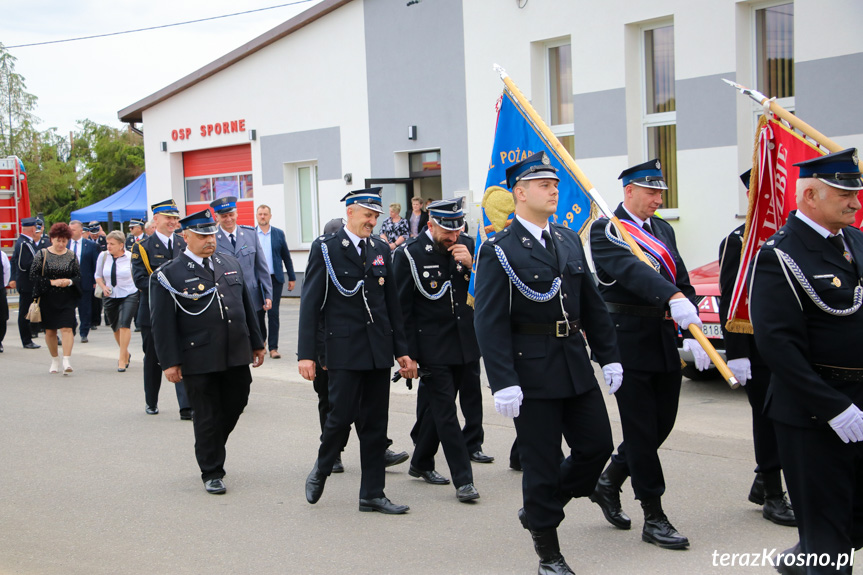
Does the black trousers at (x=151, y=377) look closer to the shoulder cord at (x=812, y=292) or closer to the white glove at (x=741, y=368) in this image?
the white glove at (x=741, y=368)

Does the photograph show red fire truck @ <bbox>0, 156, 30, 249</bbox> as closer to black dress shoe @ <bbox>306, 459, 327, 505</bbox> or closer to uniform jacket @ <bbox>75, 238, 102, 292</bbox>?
uniform jacket @ <bbox>75, 238, 102, 292</bbox>

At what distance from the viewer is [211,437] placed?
6.83 meters

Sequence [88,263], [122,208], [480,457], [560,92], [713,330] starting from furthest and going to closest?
[122,208] < [88,263] < [560,92] < [713,330] < [480,457]

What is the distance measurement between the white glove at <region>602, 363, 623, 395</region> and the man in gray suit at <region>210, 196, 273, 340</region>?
5.99 m

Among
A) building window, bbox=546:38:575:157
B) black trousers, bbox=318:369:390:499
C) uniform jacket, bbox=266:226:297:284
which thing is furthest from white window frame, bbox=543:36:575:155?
black trousers, bbox=318:369:390:499

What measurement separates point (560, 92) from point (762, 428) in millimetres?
11991

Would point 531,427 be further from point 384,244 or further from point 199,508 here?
point 199,508

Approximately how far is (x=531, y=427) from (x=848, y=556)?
1.58 m

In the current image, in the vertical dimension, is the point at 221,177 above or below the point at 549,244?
above

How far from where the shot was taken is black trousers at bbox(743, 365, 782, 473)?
5.59m

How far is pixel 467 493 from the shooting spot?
244 inches

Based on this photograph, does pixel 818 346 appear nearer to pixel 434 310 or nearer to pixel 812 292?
pixel 812 292

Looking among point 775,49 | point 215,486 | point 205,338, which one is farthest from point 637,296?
point 775,49

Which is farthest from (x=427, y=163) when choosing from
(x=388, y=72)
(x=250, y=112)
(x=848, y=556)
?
(x=848, y=556)
